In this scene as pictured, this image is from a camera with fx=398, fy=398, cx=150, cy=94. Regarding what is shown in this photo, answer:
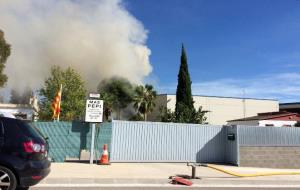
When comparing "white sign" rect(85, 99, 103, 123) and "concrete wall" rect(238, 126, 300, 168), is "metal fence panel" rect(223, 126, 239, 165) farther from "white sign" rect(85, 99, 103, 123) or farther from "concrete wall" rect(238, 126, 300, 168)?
"white sign" rect(85, 99, 103, 123)

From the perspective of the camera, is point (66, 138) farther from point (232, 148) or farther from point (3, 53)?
point (3, 53)

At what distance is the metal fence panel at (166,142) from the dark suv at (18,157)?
32.5ft

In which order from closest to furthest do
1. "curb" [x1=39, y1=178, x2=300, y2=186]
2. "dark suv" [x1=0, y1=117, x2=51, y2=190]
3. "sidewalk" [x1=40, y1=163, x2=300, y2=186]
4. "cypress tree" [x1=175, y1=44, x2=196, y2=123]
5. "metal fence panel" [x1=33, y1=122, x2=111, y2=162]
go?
1. "dark suv" [x1=0, y1=117, x2=51, y2=190]
2. "curb" [x1=39, y1=178, x2=300, y2=186]
3. "sidewalk" [x1=40, y1=163, x2=300, y2=186]
4. "metal fence panel" [x1=33, y1=122, x2=111, y2=162]
5. "cypress tree" [x1=175, y1=44, x2=196, y2=123]

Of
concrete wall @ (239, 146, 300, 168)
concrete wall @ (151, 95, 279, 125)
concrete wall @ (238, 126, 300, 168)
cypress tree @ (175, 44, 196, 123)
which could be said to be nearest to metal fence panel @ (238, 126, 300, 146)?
concrete wall @ (238, 126, 300, 168)

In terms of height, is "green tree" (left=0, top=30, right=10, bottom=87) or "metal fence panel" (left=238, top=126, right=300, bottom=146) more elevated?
"green tree" (left=0, top=30, right=10, bottom=87)

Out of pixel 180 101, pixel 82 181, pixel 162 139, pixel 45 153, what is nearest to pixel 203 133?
pixel 162 139

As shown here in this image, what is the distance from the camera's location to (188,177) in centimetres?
1302

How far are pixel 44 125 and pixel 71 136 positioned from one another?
1213mm

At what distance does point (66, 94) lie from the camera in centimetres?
4356

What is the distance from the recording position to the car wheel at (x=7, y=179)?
7.63 m

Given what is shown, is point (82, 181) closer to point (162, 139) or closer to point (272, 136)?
point (162, 139)

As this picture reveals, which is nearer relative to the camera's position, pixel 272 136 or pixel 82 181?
pixel 82 181

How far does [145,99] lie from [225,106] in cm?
1256

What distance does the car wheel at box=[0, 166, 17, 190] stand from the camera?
7.63m
